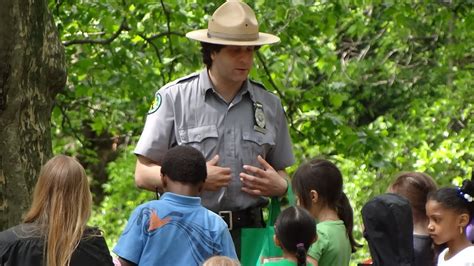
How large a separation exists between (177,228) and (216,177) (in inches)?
17.5

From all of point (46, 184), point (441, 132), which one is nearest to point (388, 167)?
point (441, 132)

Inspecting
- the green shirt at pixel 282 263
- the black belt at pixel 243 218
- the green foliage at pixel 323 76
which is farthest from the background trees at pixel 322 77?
the green shirt at pixel 282 263

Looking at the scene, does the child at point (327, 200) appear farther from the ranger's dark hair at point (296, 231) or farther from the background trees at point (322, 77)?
the background trees at point (322, 77)

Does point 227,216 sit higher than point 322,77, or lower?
higher

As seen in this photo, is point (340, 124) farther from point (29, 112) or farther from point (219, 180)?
point (219, 180)

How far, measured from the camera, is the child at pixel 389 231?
20.1 ft

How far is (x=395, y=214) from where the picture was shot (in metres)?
6.13

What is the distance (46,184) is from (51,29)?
7.45 feet

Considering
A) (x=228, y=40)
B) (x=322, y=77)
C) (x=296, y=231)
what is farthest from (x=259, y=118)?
(x=322, y=77)

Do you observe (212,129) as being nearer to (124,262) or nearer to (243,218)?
(243,218)

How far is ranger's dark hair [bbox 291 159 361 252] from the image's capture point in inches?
258

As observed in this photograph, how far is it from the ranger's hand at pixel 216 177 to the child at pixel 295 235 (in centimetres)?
35

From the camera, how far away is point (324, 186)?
21.5ft

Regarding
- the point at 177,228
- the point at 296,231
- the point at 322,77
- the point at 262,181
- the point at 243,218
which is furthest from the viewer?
the point at 322,77
